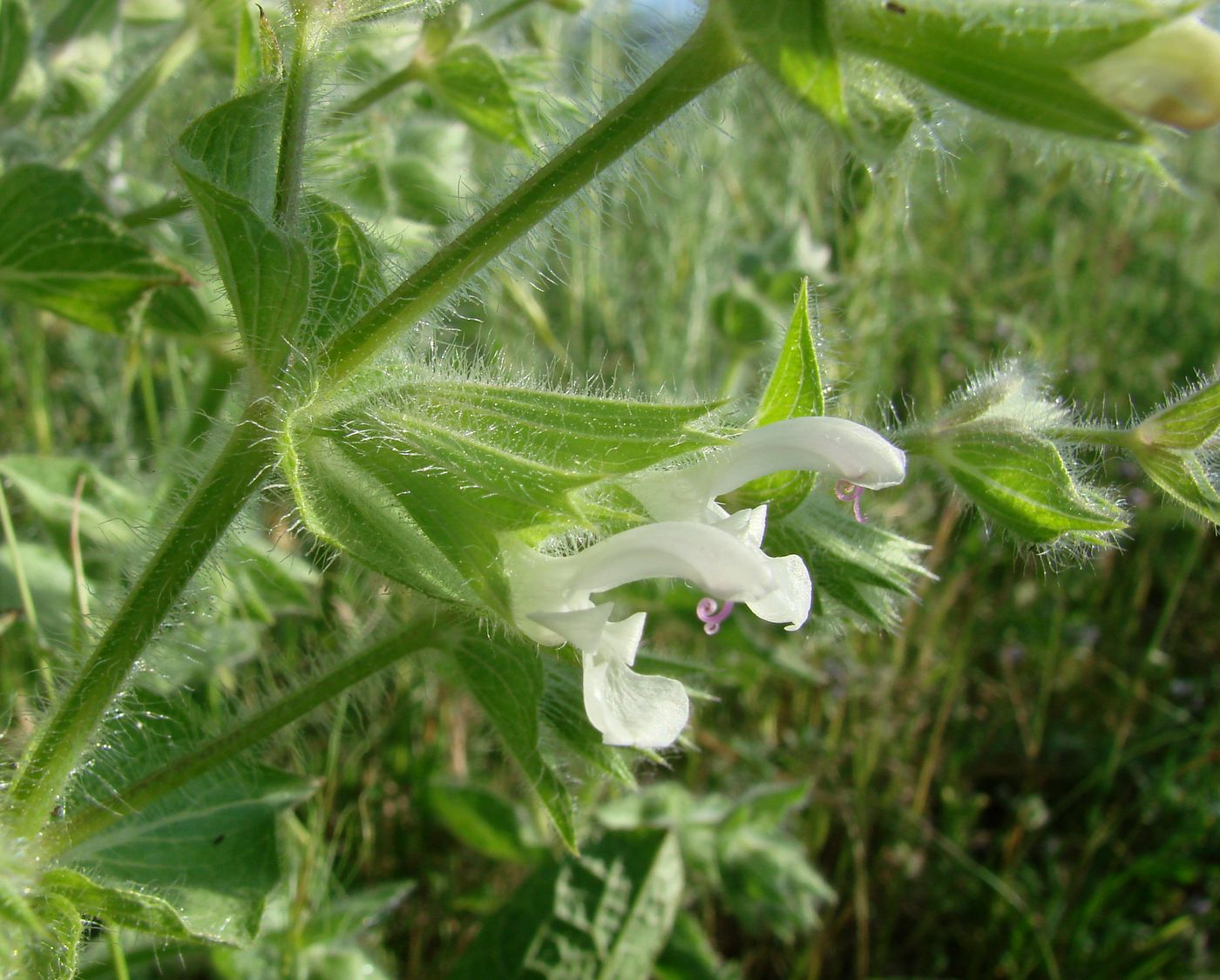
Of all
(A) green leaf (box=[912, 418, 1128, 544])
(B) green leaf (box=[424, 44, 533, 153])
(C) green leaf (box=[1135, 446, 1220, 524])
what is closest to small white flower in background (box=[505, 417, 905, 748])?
(A) green leaf (box=[912, 418, 1128, 544])

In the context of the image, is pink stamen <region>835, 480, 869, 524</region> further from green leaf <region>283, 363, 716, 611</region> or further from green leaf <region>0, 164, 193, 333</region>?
green leaf <region>0, 164, 193, 333</region>

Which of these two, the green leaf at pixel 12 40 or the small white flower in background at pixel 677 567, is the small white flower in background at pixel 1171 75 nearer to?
the small white flower in background at pixel 677 567

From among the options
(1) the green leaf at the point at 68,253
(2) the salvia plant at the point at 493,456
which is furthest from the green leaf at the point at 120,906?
(1) the green leaf at the point at 68,253

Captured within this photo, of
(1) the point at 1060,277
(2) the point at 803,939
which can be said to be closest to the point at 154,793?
(2) the point at 803,939

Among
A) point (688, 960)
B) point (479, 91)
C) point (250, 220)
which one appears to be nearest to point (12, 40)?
point (479, 91)

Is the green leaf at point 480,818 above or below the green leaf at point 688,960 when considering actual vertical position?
above

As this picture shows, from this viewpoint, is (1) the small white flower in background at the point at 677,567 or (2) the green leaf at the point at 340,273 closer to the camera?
(1) the small white flower in background at the point at 677,567

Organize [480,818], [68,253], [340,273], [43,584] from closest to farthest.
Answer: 1. [340,273]
2. [68,253]
3. [43,584]
4. [480,818]

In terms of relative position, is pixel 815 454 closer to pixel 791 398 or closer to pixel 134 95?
pixel 791 398
